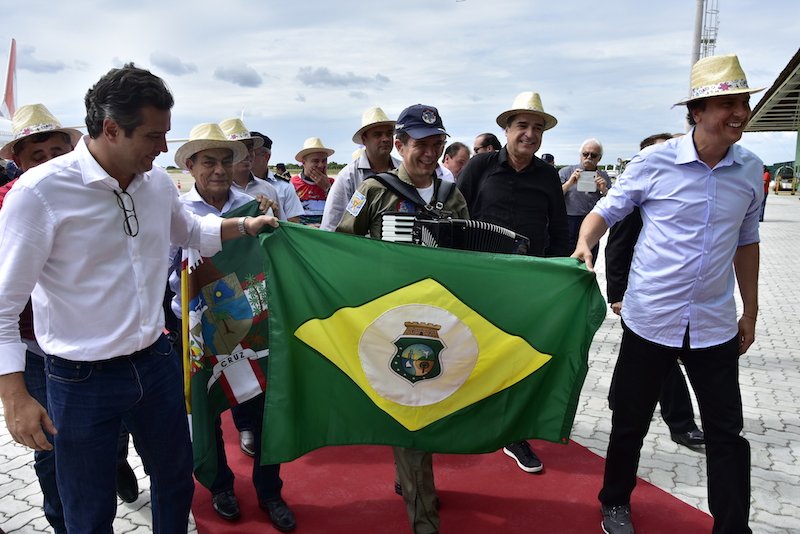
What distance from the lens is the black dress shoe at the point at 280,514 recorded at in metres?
3.27

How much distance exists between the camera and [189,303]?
3.07 m

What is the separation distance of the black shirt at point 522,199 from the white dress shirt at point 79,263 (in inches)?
89.9

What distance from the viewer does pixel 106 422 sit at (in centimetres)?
221

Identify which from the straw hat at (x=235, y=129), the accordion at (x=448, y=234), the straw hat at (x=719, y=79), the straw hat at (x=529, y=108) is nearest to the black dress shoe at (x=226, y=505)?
the accordion at (x=448, y=234)

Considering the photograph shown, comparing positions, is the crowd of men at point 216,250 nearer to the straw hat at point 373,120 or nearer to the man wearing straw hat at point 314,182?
the straw hat at point 373,120

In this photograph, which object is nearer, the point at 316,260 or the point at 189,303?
the point at 316,260

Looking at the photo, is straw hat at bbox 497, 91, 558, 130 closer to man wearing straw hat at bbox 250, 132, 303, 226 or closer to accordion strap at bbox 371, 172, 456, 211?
accordion strap at bbox 371, 172, 456, 211

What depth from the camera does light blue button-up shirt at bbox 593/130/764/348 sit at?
2756 millimetres

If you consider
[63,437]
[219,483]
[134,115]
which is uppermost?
[134,115]

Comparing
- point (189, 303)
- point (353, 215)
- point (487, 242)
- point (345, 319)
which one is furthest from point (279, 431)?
point (487, 242)

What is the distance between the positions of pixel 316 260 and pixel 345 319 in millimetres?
319

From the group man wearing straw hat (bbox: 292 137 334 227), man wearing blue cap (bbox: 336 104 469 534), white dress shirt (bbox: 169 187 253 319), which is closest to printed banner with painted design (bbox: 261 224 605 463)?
man wearing blue cap (bbox: 336 104 469 534)

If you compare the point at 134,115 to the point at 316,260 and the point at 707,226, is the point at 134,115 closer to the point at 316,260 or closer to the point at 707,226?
the point at 316,260

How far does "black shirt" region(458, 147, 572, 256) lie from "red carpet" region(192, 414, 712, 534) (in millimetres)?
1475
